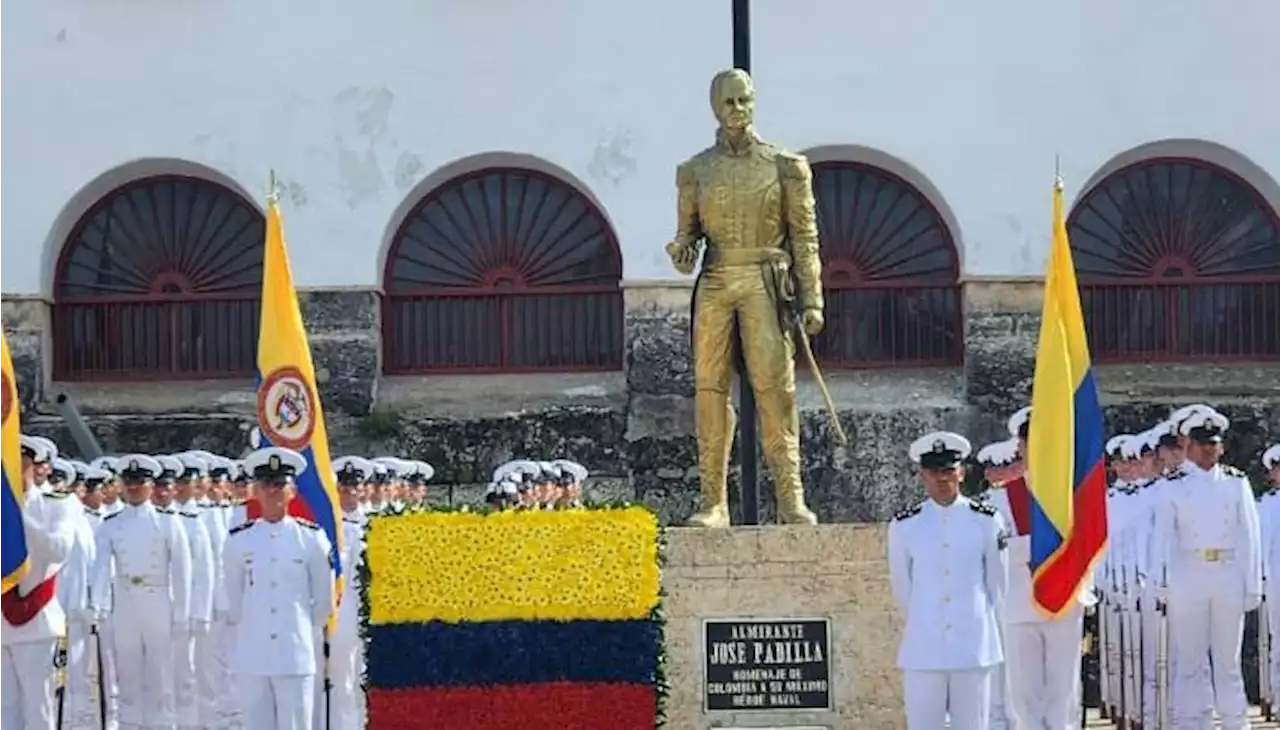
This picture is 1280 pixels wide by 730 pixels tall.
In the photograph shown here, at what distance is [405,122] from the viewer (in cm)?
1471

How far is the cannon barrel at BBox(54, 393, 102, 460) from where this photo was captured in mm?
13938

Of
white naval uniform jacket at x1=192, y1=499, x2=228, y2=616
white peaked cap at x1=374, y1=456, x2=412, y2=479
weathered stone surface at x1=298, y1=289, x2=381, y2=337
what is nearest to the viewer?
white naval uniform jacket at x1=192, y1=499, x2=228, y2=616

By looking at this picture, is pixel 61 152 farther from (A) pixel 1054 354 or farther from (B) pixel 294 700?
(A) pixel 1054 354

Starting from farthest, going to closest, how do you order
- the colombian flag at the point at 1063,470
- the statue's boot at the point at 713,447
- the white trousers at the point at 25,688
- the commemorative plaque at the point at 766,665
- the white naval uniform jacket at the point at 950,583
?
the statue's boot at the point at 713,447, the white trousers at the point at 25,688, the colombian flag at the point at 1063,470, the commemorative plaque at the point at 766,665, the white naval uniform jacket at the point at 950,583

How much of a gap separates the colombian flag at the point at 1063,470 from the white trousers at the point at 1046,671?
285 mm

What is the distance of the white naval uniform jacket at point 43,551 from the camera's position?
9.23m

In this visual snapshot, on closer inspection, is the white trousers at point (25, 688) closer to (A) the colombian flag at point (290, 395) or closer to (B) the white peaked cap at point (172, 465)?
(A) the colombian flag at point (290, 395)

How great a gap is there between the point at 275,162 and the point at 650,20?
9.76 feet

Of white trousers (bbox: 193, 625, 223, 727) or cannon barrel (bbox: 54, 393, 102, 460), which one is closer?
white trousers (bbox: 193, 625, 223, 727)

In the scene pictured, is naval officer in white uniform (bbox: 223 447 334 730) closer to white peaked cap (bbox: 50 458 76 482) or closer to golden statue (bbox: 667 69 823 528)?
golden statue (bbox: 667 69 823 528)

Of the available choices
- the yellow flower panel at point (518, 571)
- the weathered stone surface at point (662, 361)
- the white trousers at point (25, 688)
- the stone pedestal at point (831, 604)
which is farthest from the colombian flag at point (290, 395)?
the weathered stone surface at point (662, 361)

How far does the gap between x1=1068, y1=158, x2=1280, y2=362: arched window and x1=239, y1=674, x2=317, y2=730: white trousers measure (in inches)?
330

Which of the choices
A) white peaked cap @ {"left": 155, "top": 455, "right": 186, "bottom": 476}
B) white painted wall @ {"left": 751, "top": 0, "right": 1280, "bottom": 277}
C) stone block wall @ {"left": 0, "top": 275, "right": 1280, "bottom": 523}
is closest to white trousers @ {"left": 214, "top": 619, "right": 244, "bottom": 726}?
white peaked cap @ {"left": 155, "top": 455, "right": 186, "bottom": 476}

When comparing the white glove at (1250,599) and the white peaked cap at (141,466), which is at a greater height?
the white peaked cap at (141,466)
